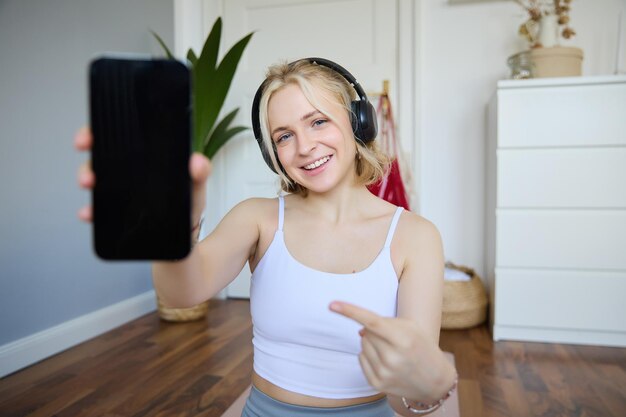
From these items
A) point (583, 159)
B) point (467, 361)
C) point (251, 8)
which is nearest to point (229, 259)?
point (467, 361)

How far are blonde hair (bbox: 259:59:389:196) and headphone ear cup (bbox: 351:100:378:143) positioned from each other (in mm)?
12

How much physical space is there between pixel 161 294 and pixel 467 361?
175cm

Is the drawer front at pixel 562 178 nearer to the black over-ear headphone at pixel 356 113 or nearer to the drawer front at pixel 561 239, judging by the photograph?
the drawer front at pixel 561 239

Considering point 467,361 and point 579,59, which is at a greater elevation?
point 579,59

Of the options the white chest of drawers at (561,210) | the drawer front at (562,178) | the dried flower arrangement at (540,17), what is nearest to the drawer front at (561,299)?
the white chest of drawers at (561,210)

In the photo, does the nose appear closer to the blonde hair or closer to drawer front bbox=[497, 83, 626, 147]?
the blonde hair

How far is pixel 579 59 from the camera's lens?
7.80 ft

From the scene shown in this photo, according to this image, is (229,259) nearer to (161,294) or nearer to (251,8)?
(161,294)

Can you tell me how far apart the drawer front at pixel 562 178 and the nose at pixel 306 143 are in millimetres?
1692

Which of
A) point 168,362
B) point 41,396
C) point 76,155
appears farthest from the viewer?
point 76,155

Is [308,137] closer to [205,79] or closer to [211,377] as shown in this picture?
[211,377]

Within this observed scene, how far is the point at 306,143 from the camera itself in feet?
2.82

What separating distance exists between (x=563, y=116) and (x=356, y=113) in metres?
1.70

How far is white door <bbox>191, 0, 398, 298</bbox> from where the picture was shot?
2939 millimetres
